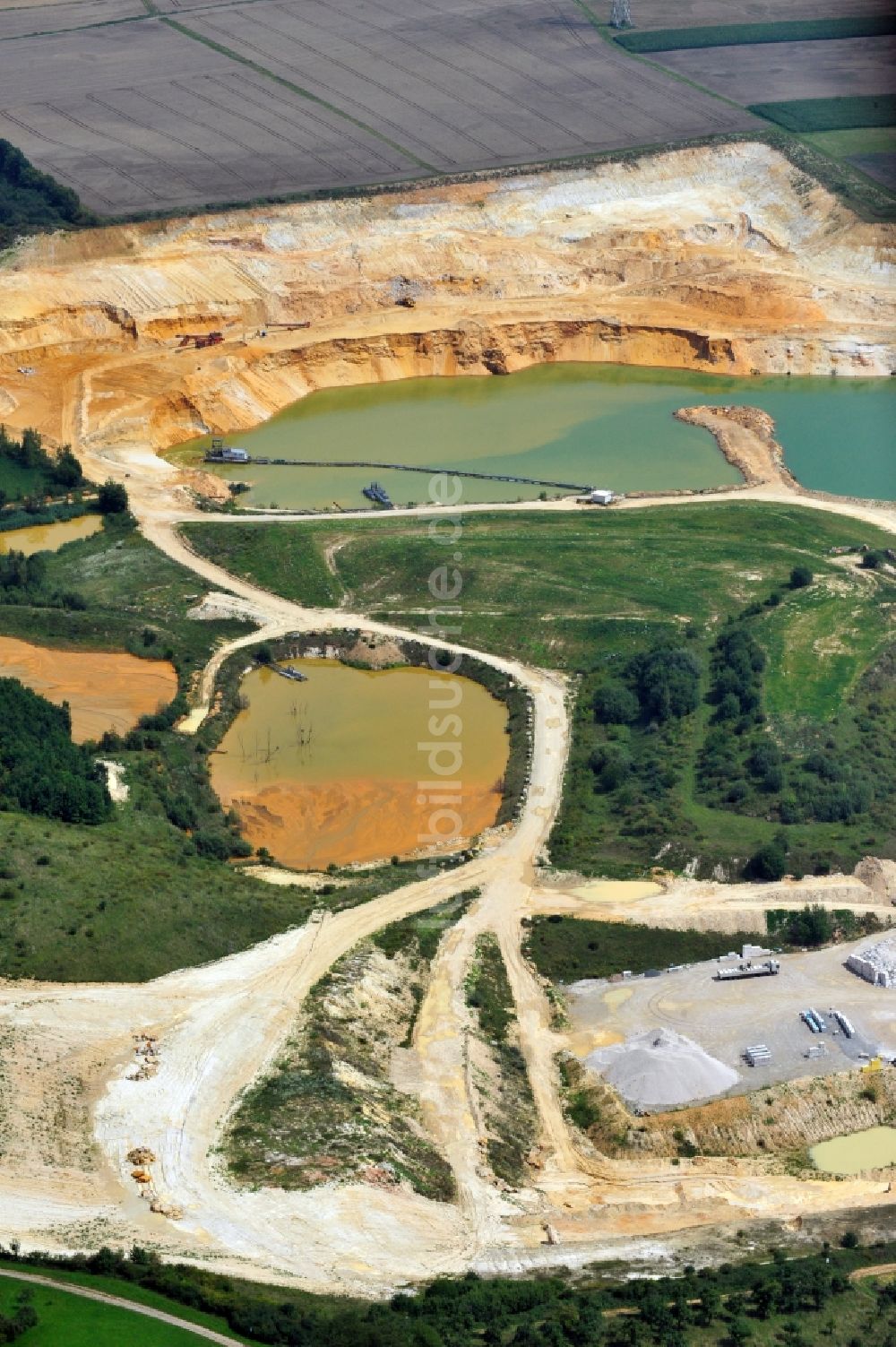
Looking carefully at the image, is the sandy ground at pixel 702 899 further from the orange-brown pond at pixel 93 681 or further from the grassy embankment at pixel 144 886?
the orange-brown pond at pixel 93 681

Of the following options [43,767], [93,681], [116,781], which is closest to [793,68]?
[93,681]

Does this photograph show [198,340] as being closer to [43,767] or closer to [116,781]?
[116,781]

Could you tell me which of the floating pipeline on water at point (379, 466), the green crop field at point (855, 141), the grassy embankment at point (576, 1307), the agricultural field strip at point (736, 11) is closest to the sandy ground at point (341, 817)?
the grassy embankment at point (576, 1307)

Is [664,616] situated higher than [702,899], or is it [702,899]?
[664,616]

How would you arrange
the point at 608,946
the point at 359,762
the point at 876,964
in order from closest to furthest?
the point at 876,964
the point at 608,946
the point at 359,762

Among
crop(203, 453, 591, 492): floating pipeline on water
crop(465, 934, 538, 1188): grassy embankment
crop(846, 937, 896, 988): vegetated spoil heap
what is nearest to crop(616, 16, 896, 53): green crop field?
crop(203, 453, 591, 492): floating pipeline on water

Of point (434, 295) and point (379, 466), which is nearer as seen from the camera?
point (379, 466)
